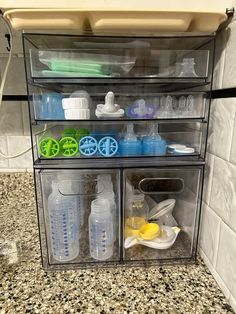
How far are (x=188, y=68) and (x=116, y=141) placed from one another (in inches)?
9.2

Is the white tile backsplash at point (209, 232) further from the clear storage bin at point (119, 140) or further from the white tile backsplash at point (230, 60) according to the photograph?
the white tile backsplash at point (230, 60)

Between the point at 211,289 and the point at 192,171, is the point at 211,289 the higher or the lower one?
the lower one

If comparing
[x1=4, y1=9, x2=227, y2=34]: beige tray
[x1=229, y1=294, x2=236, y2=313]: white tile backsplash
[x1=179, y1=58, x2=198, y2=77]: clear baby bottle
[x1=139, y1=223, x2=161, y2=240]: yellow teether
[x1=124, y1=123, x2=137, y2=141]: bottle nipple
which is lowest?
[x1=229, y1=294, x2=236, y2=313]: white tile backsplash

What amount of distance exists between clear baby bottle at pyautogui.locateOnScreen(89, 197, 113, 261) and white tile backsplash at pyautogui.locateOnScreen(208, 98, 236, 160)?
288 mm

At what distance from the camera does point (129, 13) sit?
0.42 metres

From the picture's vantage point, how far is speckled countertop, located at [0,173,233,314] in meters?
0.45

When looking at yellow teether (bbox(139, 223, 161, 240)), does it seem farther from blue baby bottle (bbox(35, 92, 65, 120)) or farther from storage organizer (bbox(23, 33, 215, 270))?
blue baby bottle (bbox(35, 92, 65, 120))

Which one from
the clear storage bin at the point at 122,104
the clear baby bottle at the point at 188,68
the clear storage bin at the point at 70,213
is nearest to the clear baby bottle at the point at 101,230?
the clear storage bin at the point at 70,213

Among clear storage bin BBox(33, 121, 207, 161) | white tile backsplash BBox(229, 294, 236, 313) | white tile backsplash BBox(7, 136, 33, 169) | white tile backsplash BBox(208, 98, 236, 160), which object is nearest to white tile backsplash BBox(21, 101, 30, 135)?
white tile backsplash BBox(7, 136, 33, 169)

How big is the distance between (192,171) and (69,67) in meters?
0.38

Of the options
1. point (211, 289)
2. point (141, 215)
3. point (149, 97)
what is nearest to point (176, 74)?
point (149, 97)

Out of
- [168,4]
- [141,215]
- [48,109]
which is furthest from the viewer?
[141,215]

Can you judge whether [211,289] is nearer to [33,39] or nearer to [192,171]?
[192,171]

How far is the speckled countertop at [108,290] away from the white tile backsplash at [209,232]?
0.13 feet
